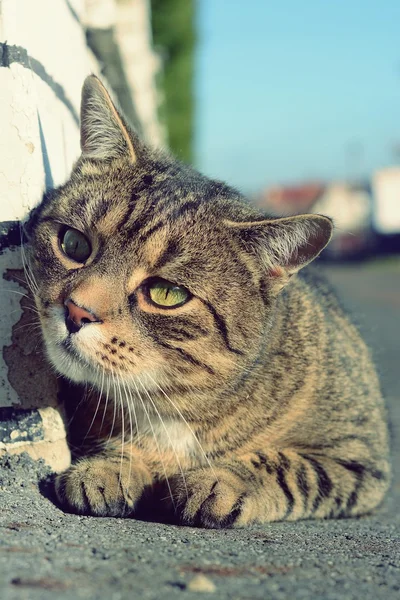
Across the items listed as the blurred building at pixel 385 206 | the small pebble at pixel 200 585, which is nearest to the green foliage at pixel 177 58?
the blurred building at pixel 385 206

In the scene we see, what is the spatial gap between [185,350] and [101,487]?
54 centimetres

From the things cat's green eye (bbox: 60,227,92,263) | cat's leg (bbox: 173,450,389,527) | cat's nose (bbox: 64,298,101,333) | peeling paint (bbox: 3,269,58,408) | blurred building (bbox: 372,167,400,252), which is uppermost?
blurred building (bbox: 372,167,400,252)

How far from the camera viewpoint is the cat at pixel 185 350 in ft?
7.57

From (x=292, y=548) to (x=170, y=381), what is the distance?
2.35 ft

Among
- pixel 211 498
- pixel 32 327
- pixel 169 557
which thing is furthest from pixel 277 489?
pixel 32 327

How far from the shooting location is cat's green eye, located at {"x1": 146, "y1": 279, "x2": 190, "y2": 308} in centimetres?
237

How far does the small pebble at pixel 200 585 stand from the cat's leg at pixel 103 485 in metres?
0.79

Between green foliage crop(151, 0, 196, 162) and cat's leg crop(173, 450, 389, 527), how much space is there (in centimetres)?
1420

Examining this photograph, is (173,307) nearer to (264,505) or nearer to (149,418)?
(149,418)

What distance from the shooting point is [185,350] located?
2.41 m

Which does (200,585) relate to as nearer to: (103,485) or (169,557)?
(169,557)

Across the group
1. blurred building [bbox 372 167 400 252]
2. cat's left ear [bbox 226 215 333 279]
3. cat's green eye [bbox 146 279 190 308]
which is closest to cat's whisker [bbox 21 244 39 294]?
cat's green eye [bbox 146 279 190 308]

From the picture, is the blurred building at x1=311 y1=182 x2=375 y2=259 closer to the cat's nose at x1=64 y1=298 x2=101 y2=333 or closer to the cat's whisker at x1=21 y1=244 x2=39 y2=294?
the cat's whisker at x1=21 y1=244 x2=39 y2=294

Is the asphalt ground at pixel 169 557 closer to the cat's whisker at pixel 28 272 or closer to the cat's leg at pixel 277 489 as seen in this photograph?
the cat's leg at pixel 277 489
